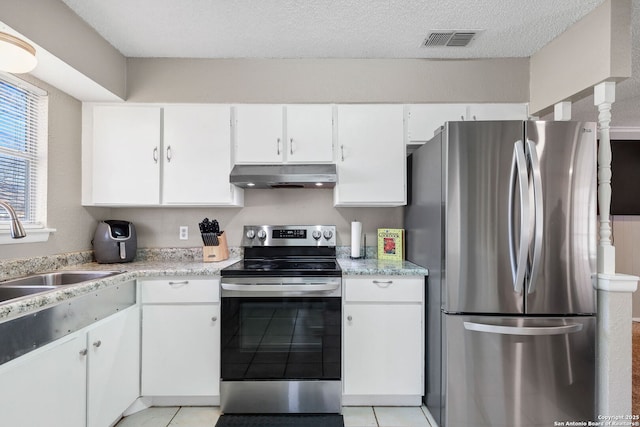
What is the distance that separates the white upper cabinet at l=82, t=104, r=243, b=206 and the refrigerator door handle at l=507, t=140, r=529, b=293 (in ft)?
6.09

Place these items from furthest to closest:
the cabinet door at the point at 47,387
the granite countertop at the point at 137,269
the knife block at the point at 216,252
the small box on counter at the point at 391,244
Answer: the small box on counter at the point at 391,244 < the knife block at the point at 216,252 < the granite countertop at the point at 137,269 < the cabinet door at the point at 47,387

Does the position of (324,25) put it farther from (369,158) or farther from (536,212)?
(536,212)

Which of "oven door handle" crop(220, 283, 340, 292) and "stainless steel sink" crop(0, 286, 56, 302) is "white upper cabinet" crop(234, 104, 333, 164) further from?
"stainless steel sink" crop(0, 286, 56, 302)

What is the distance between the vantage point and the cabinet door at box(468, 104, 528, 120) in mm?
2477

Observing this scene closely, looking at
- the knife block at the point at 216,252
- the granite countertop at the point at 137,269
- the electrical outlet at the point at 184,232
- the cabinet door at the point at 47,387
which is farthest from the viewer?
the electrical outlet at the point at 184,232

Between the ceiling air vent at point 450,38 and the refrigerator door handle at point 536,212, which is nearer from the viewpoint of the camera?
the refrigerator door handle at point 536,212

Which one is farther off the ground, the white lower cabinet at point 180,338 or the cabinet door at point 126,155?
the cabinet door at point 126,155

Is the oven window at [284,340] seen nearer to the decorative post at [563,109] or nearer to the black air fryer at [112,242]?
the black air fryer at [112,242]

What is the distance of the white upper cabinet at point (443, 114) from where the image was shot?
8.11 ft

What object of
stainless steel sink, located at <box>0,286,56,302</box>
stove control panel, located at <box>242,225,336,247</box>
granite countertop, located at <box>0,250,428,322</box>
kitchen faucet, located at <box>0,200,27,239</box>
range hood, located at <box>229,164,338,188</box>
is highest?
range hood, located at <box>229,164,338,188</box>

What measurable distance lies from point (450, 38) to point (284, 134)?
132 cm

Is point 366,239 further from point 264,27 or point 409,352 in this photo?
point 264,27

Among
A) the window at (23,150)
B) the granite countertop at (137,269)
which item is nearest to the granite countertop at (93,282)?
the granite countertop at (137,269)

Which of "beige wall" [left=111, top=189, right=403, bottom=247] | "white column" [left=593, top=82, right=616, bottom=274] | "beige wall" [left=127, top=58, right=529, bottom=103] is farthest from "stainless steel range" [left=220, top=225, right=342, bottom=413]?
"white column" [left=593, top=82, right=616, bottom=274]
